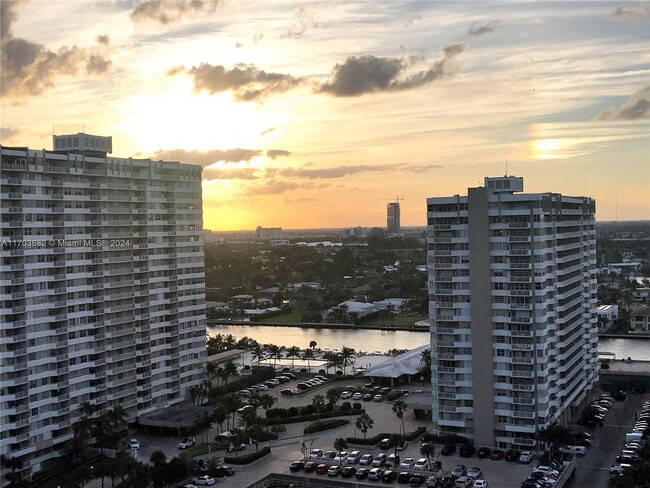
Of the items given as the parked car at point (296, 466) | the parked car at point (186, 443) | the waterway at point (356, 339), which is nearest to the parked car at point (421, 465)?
the parked car at point (296, 466)

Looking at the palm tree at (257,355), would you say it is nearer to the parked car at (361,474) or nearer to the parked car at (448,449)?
the parked car at (448,449)

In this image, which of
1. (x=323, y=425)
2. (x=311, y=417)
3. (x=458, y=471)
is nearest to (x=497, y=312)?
(x=458, y=471)

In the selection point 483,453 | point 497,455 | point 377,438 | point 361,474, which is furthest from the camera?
point 377,438

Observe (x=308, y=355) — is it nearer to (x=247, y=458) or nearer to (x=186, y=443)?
(x=186, y=443)

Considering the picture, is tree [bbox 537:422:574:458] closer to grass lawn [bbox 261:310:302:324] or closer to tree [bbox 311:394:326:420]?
tree [bbox 311:394:326:420]

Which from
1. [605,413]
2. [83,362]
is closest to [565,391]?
[605,413]

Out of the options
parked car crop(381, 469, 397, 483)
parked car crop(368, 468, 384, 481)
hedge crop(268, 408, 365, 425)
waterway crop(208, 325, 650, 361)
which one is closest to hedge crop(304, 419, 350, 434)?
hedge crop(268, 408, 365, 425)

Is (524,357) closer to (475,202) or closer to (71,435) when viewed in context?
(475,202)

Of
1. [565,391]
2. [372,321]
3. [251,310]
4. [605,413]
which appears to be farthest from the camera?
[251,310]
